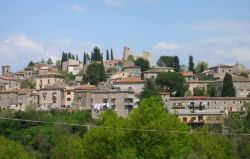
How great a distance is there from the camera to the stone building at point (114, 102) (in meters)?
66.3

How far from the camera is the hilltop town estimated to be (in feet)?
219

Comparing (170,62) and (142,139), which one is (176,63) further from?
(142,139)

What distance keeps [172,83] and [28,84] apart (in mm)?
25991

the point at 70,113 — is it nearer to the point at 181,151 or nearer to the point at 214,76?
the point at 214,76

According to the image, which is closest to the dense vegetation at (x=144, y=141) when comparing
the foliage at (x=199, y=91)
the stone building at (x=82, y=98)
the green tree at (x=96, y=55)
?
the stone building at (x=82, y=98)

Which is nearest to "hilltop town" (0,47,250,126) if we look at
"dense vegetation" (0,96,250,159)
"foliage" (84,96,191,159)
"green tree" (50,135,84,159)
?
"dense vegetation" (0,96,250,159)

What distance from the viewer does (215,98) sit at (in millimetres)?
Result: 68938

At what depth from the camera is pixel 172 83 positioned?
241 ft

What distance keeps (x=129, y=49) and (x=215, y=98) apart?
43728 millimetres

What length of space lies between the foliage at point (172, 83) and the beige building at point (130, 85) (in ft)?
7.21

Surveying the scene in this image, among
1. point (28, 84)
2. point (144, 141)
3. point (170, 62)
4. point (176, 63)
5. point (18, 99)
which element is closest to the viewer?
point (144, 141)

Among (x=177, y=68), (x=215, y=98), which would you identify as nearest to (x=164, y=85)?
(x=215, y=98)

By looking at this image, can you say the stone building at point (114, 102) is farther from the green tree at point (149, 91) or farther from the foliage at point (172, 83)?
the foliage at point (172, 83)

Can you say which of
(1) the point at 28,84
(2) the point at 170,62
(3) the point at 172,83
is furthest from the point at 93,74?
(2) the point at 170,62
